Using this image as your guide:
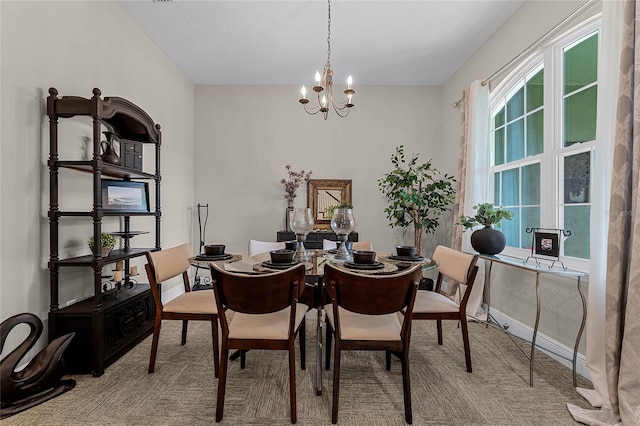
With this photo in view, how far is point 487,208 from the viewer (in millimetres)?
2697

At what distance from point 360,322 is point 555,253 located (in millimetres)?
1504

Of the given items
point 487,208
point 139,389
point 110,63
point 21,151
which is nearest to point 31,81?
point 21,151

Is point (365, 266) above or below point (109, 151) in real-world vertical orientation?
below

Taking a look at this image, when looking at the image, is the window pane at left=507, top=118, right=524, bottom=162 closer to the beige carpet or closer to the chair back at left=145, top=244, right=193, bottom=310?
the beige carpet

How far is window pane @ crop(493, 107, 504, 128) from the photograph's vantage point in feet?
11.0

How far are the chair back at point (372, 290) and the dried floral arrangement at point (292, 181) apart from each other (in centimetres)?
304

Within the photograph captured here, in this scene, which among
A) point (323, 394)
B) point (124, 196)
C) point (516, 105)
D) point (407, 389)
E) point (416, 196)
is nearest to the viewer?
point (407, 389)

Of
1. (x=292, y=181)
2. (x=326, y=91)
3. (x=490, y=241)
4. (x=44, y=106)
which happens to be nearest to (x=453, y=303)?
(x=490, y=241)

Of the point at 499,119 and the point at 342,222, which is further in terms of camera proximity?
the point at 499,119

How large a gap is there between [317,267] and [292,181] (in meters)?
2.92

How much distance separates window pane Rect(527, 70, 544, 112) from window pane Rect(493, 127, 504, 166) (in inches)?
20.2

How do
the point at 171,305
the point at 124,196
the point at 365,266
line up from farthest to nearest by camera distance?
the point at 124,196, the point at 171,305, the point at 365,266

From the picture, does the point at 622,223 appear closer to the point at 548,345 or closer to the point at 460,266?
the point at 460,266

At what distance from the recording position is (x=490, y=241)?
2607mm
